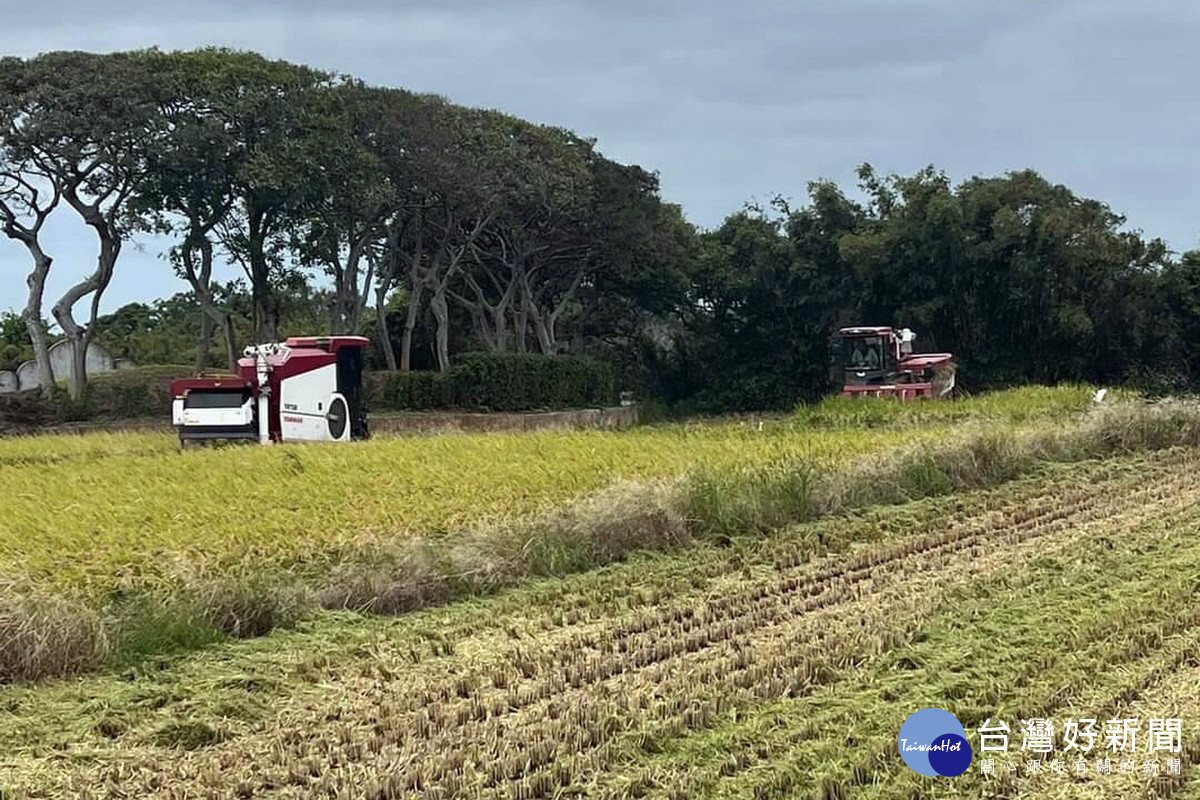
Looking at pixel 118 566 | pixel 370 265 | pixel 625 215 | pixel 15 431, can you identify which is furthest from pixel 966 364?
pixel 118 566

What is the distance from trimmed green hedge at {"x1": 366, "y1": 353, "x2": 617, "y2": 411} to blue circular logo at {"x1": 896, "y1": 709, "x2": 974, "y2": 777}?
1981cm

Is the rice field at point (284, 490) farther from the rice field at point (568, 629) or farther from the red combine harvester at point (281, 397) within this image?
the red combine harvester at point (281, 397)

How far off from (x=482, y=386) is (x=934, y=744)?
20.3m

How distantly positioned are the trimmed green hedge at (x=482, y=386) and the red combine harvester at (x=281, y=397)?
8.22m

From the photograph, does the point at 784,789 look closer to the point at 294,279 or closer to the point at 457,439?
the point at 457,439

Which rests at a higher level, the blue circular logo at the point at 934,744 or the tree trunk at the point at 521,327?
the tree trunk at the point at 521,327

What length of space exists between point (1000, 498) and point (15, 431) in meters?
16.4

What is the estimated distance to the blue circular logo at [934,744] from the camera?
11.2 ft

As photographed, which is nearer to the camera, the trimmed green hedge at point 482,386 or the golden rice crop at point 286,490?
the golden rice crop at point 286,490

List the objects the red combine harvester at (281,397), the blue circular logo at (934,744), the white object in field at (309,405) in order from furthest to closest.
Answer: the white object in field at (309,405) < the red combine harvester at (281,397) < the blue circular logo at (934,744)

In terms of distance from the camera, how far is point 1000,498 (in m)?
9.28

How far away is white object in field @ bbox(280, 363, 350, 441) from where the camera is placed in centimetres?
1371

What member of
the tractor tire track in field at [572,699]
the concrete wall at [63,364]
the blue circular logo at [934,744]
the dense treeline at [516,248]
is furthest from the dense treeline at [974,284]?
the blue circular logo at [934,744]

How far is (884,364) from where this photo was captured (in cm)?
2275
